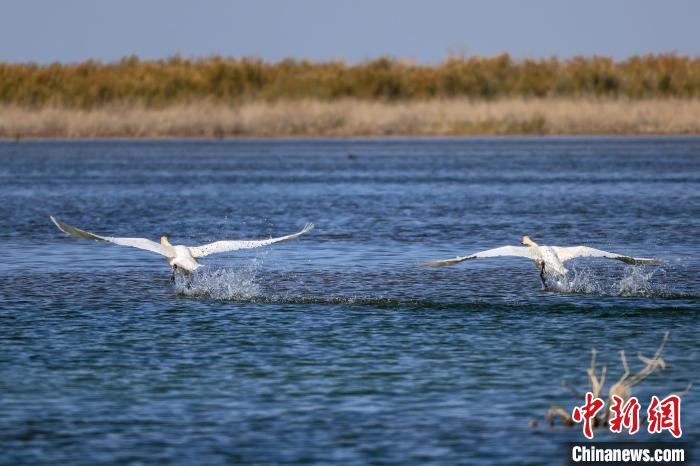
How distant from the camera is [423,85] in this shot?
245ft

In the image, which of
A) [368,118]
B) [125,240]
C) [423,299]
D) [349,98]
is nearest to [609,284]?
[423,299]

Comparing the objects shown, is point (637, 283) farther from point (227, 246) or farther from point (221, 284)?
point (227, 246)

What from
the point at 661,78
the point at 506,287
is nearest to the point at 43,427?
the point at 506,287

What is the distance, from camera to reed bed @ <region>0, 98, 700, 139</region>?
67.2 meters

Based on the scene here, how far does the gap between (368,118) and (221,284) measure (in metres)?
49.4

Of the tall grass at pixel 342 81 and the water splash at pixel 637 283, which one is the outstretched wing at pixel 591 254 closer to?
the water splash at pixel 637 283

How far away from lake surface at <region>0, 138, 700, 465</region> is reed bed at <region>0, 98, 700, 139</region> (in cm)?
3095

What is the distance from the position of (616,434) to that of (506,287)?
856 centimetres

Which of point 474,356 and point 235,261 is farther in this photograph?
point 235,261

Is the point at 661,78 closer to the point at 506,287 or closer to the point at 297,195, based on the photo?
the point at 297,195

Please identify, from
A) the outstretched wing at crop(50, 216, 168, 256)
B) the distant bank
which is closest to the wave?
the outstretched wing at crop(50, 216, 168, 256)

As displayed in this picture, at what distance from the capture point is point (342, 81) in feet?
249

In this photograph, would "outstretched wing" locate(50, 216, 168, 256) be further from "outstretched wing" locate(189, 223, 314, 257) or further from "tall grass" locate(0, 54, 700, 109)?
"tall grass" locate(0, 54, 700, 109)

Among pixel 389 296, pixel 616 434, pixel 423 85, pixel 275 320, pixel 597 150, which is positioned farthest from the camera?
pixel 423 85
